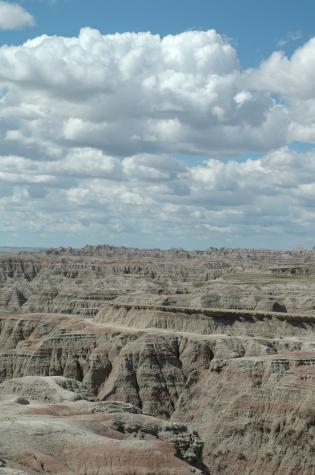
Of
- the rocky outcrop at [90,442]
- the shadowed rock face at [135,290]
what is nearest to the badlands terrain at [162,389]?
the rocky outcrop at [90,442]

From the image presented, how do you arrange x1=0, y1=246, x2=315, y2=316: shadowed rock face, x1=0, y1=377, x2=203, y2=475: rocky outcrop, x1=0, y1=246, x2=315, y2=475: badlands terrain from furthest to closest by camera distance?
x1=0, y1=246, x2=315, y2=316: shadowed rock face < x1=0, y1=246, x2=315, y2=475: badlands terrain < x1=0, y1=377, x2=203, y2=475: rocky outcrop

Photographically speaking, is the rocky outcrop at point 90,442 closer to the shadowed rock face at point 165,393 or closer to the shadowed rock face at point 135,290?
the shadowed rock face at point 165,393

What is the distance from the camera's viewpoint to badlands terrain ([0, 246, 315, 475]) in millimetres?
42750

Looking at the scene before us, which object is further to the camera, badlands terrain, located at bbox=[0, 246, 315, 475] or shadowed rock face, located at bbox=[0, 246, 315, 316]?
shadowed rock face, located at bbox=[0, 246, 315, 316]

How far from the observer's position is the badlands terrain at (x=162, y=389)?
42.8m

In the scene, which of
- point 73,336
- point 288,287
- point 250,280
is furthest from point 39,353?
point 250,280

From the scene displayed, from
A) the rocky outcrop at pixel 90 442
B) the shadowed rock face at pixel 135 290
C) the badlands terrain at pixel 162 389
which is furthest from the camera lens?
the shadowed rock face at pixel 135 290

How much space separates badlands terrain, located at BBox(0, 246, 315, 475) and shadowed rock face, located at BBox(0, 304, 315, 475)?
0.10 m

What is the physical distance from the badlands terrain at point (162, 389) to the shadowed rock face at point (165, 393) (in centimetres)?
10

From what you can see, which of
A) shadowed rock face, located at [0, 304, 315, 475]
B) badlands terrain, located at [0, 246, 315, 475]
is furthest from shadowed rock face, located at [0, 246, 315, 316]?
shadowed rock face, located at [0, 304, 315, 475]

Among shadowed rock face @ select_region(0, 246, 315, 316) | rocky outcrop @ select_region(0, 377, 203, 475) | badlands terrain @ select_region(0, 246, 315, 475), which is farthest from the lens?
shadowed rock face @ select_region(0, 246, 315, 316)

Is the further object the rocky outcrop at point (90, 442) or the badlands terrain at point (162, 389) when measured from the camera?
the badlands terrain at point (162, 389)

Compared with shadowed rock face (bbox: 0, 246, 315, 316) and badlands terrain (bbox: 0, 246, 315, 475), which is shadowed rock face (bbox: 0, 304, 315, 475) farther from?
shadowed rock face (bbox: 0, 246, 315, 316)

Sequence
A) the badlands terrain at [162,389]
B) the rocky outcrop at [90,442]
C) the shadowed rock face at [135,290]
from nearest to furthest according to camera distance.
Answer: the rocky outcrop at [90,442]
the badlands terrain at [162,389]
the shadowed rock face at [135,290]
